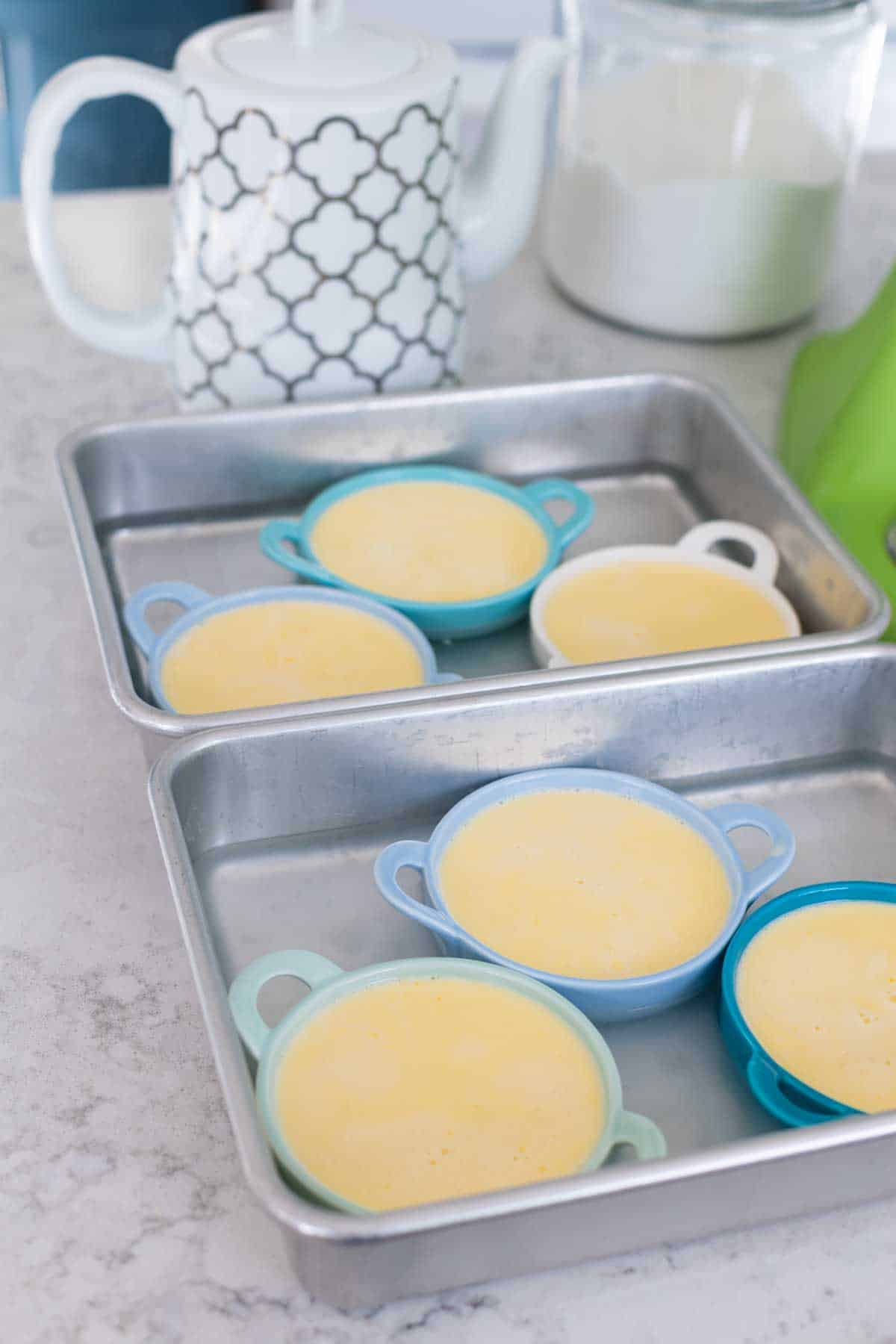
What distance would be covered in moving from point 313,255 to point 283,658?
0.63ft

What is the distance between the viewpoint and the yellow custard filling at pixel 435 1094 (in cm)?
44

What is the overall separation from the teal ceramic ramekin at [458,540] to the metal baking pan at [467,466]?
0.05 feet

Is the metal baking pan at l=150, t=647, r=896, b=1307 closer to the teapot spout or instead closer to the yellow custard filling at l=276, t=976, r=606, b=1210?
the yellow custard filling at l=276, t=976, r=606, b=1210

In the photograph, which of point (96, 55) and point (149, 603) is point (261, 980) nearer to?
point (149, 603)

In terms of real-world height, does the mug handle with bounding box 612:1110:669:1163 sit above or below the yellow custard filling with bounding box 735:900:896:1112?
above

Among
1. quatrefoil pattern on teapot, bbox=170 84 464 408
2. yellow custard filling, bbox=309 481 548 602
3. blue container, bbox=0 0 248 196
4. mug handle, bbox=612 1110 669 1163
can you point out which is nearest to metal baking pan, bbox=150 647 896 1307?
mug handle, bbox=612 1110 669 1163

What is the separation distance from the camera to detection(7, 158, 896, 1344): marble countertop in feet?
1.41

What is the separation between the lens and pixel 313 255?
70cm

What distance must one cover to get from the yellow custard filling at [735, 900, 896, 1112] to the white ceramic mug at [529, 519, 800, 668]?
0.16 meters

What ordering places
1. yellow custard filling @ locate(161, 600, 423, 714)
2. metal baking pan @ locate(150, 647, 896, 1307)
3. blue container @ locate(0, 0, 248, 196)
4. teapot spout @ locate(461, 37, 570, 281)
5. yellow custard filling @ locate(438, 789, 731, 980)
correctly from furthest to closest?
blue container @ locate(0, 0, 248, 196) < teapot spout @ locate(461, 37, 570, 281) < yellow custard filling @ locate(161, 600, 423, 714) < yellow custard filling @ locate(438, 789, 731, 980) < metal baking pan @ locate(150, 647, 896, 1307)

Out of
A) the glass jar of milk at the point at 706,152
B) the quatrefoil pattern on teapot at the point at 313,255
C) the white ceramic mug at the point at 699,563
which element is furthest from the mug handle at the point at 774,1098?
the glass jar of milk at the point at 706,152

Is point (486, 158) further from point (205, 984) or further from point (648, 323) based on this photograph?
point (205, 984)

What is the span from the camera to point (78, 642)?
27.1 inches

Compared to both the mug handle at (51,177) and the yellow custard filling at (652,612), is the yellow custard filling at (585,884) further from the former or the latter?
the mug handle at (51,177)
